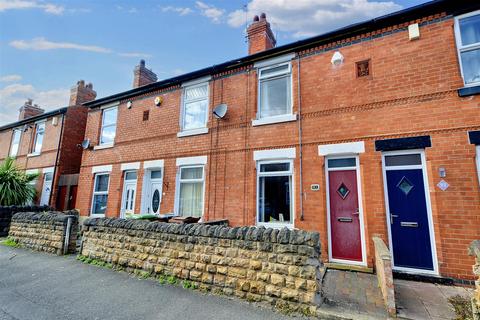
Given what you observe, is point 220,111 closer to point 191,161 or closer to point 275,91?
point 275,91

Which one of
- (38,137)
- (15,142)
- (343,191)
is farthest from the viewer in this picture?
(15,142)

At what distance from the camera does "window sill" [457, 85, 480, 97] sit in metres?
4.84

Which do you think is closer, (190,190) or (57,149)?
(190,190)

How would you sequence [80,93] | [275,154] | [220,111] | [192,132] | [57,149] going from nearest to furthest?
[275,154], [220,111], [192,132], [57,149], [80,93]

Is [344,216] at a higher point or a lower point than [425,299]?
higher

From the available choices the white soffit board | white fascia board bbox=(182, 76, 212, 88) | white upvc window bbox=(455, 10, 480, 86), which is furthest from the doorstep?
the white soffit board

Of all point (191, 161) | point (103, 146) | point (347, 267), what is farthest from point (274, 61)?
point (103, 146)

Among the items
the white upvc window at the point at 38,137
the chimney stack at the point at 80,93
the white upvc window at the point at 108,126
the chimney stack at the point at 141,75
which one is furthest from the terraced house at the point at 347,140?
the white upvc window at the point at 38,137

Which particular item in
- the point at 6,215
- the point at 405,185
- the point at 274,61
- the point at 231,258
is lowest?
the point at 231,258

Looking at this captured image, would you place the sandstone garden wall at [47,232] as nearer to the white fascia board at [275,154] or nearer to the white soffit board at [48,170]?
the white soffit board at [48,170]

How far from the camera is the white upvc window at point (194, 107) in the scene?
8.55 m

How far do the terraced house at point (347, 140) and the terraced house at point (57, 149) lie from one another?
607 centimetres

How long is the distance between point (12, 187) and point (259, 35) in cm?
1302

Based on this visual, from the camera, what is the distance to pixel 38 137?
1402 cm
